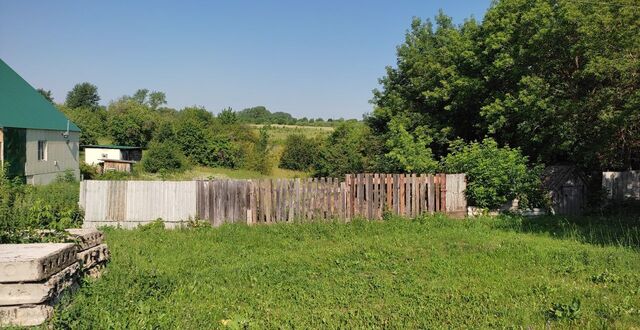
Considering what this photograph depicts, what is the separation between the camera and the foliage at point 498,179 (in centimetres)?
1299

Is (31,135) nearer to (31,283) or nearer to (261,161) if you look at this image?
(261,161)

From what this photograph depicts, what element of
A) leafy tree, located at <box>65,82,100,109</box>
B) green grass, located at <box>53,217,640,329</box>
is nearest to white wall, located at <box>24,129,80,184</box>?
green grass, located at <box>53,217,640,329</box>

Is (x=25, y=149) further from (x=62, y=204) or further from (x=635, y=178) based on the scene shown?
(x=635, y=178)

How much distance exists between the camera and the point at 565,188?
45.6 feet

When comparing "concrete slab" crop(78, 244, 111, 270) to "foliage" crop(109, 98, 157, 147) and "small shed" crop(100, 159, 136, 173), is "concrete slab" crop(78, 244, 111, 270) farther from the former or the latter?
"foliage" crop(109, 98, 157, 147)

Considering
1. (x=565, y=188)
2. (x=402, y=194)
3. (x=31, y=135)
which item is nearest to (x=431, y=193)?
(x=402, y=194)

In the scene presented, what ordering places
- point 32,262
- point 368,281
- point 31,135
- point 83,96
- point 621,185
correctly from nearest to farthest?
point 32,262, point 368,281, point 621,185, point 31,135, point 83,96

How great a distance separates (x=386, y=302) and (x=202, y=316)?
222 centimetres

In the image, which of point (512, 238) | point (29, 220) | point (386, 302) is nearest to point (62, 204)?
point (29, 220)

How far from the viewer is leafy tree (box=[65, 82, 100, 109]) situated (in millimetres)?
86000

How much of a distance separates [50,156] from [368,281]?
85.7ft

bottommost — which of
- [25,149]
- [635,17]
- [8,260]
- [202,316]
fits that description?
[202,316]

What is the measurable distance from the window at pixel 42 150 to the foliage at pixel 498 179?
23386 mm

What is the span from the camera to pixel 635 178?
14.1 m
